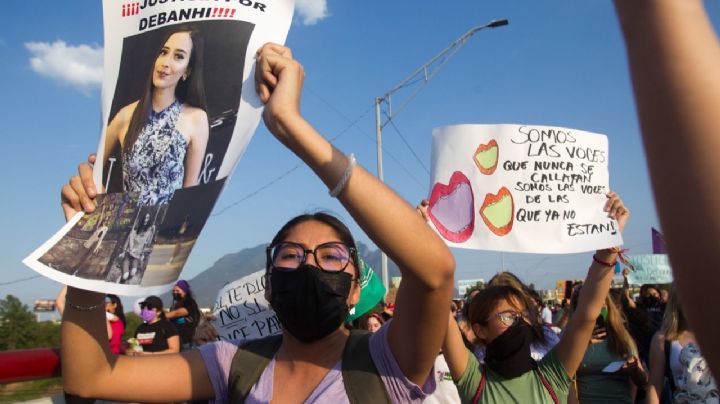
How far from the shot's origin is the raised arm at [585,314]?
9.28ft

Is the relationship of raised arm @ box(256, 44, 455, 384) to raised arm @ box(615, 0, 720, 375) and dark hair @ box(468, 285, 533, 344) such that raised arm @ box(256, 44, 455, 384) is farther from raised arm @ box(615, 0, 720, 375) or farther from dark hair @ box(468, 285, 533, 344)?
dark hair @ box(468, 285, 533, 344)

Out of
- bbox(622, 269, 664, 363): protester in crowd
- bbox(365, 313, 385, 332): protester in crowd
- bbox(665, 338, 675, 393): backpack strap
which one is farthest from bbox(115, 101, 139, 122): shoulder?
bbox(622, 269, 664, 363): protester in crowd

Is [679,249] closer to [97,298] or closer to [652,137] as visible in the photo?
[652,137]

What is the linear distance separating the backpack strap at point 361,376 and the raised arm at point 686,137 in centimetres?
121

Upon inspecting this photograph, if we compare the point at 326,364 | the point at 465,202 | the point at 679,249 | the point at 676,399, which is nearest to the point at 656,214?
the point at 679,249

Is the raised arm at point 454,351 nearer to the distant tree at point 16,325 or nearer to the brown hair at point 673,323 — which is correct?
the brown hair at point 673,323

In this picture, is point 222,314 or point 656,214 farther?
point 222,314

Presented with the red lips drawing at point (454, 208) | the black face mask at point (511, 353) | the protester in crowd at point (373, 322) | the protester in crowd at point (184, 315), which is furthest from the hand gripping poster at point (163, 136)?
the protester in crowd at point (184, 315)

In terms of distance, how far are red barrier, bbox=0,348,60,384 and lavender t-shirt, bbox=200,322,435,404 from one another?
1.67ft

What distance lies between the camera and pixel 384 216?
140 cm

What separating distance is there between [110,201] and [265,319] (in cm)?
231

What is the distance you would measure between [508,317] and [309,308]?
61.0 inches

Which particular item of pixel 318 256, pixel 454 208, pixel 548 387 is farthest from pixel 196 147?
pixel 454 208

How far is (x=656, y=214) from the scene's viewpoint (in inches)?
20.3
